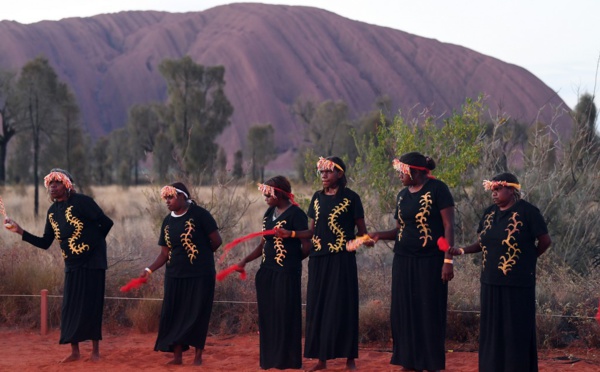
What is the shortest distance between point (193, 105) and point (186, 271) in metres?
34.3

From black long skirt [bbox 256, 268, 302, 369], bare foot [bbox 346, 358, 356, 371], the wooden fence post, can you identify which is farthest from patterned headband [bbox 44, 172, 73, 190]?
bare foot [bbox 346, 358, 356, 371]

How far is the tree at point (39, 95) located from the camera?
2911 centimetres

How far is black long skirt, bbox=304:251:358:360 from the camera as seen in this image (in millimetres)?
7730

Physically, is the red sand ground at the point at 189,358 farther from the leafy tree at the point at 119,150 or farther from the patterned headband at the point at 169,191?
the leafy tree at the point at 119,150

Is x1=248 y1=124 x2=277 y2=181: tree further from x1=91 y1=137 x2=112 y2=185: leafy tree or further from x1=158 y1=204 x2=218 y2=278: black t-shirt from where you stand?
x1=158 y1=204 x2=218 y2=278: black t-shirt

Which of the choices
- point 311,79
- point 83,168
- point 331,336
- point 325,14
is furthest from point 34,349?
point 325,14

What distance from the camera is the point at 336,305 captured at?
304 inches

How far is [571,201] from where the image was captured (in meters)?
12.8

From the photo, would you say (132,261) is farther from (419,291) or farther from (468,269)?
(419,291)

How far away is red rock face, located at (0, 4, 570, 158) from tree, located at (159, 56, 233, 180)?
156 ft

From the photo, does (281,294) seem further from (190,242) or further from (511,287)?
(511,287)

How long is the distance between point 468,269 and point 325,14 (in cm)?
11111

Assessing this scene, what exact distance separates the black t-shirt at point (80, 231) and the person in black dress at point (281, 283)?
163cm

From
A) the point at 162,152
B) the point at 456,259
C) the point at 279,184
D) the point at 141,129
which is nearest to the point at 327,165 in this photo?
the point at 279,184
